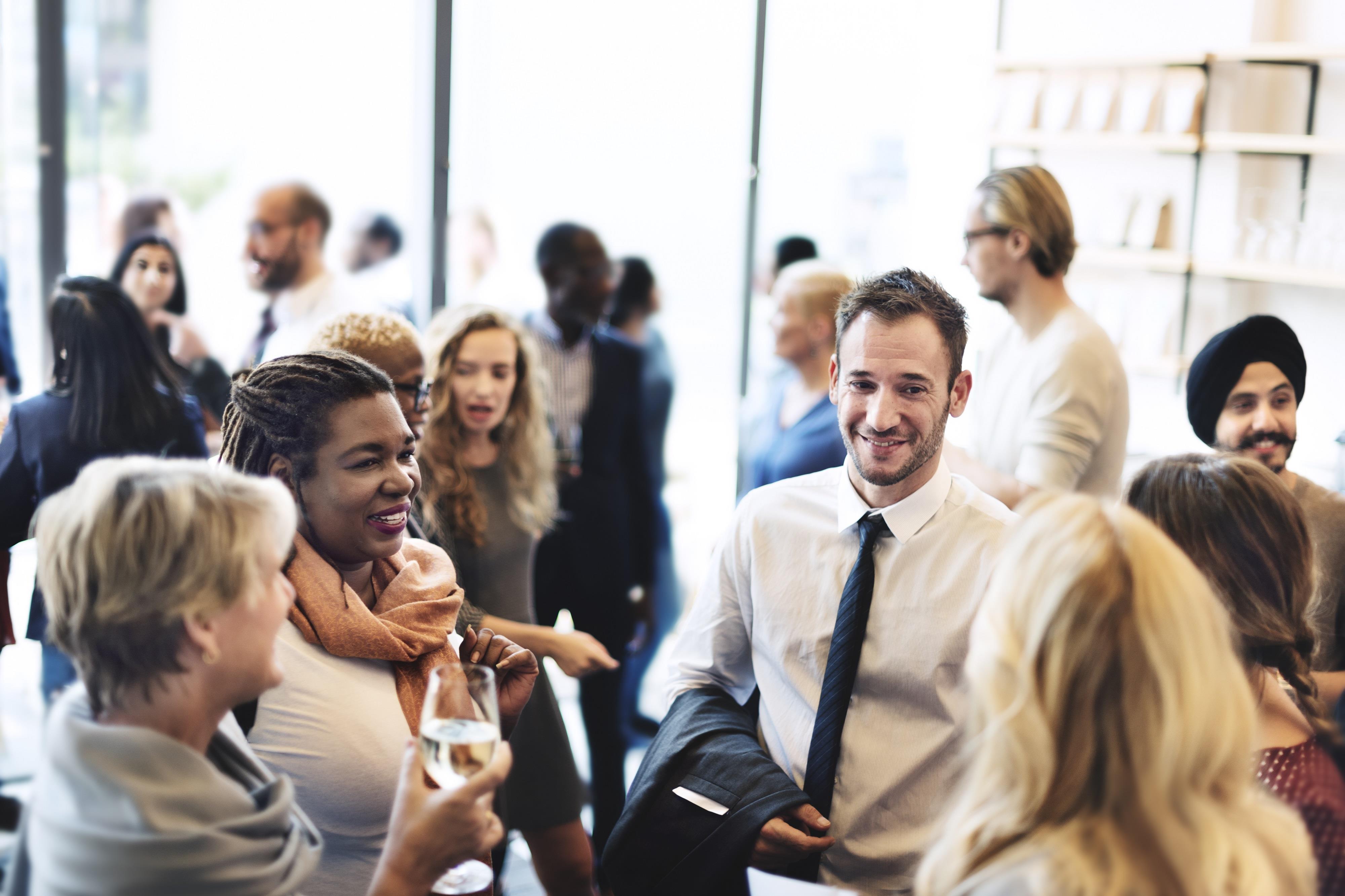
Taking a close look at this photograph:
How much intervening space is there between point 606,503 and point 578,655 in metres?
1.30

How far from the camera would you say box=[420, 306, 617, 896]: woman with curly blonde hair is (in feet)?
7.58

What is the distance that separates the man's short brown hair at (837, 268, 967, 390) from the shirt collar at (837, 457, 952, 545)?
6.7 inches

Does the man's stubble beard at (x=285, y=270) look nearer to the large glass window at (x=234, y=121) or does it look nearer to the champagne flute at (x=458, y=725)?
the large glass window at (x=234, y=121)

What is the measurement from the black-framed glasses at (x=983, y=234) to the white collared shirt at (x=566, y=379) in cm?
119

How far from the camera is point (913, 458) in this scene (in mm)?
1829

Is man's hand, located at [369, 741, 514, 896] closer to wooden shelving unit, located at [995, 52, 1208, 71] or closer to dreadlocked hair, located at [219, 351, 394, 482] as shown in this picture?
dreadlocked hair, located at [219, 351, 394, 482]

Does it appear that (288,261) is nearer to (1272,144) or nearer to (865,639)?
(865,639)

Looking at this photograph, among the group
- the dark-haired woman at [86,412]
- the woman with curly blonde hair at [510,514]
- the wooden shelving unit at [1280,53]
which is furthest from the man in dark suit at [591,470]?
the wooden shelving unit at [1280,53]

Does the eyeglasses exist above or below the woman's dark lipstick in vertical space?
above

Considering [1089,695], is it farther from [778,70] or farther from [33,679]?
[778,70]

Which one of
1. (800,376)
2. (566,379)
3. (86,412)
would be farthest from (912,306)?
(86,412)

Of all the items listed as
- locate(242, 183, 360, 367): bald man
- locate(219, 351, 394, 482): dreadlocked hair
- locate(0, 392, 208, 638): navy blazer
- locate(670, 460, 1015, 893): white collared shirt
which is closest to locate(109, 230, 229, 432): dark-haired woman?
locate(242, 183, 360, 367): bald man

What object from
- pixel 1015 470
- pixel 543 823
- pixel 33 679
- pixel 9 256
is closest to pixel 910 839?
pixel 543 823

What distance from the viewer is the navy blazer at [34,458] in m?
2.53
